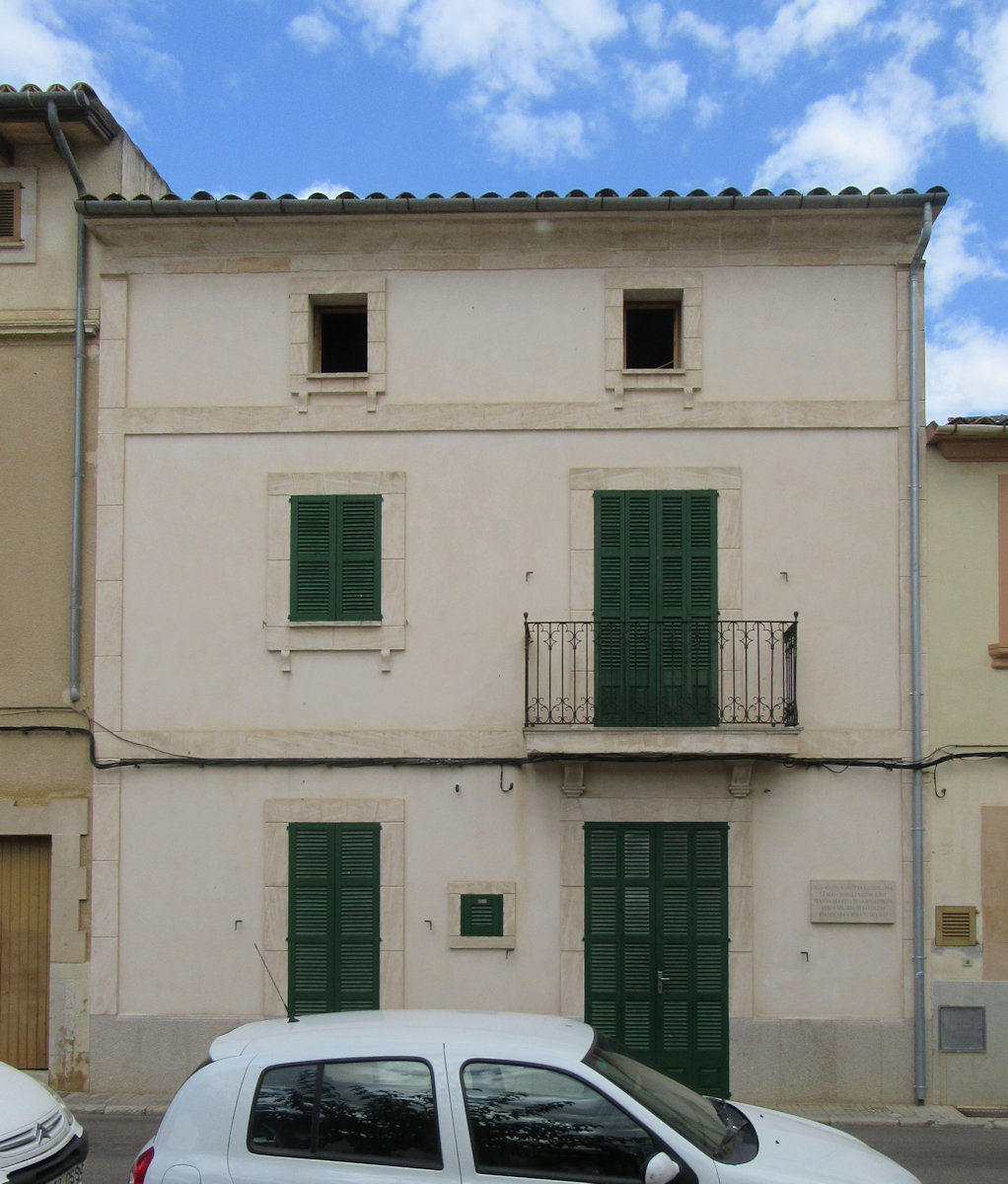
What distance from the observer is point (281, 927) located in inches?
409

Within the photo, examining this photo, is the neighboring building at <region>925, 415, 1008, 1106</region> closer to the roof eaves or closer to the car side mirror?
the car side mirror

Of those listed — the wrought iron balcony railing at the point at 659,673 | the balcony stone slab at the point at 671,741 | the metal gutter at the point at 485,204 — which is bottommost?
the balcony stone slab at the point at 671,741

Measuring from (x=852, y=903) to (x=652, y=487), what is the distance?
14.1 ft

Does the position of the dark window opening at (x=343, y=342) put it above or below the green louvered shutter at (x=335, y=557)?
above

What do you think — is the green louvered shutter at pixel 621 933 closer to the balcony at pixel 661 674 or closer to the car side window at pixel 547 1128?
the balcony at pixel 661 674

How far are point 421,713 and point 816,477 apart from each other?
4.42 metres

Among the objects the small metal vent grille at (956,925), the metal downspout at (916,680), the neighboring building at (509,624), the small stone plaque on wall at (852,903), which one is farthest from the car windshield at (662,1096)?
the small metal vent grille at (956,925)

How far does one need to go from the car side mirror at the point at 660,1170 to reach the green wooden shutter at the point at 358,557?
634 cm

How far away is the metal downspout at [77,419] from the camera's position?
10617 millimetres

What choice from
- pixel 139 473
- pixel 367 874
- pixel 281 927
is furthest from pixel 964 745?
pixel 139 473

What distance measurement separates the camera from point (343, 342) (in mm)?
11555

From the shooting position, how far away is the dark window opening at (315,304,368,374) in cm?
1145

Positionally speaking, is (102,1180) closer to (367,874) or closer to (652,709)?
(367,874)

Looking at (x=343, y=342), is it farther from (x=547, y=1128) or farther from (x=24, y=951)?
(x=547, y=1128)
